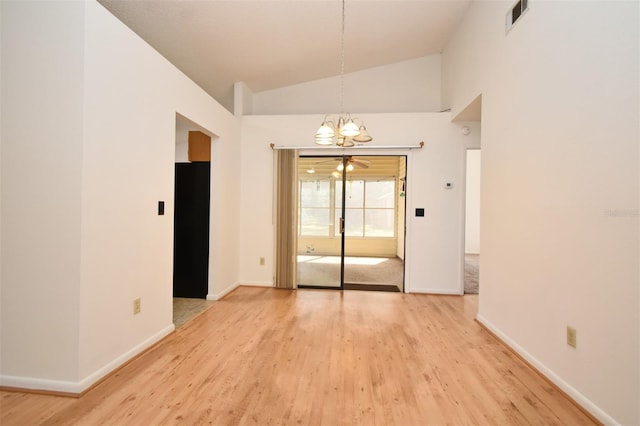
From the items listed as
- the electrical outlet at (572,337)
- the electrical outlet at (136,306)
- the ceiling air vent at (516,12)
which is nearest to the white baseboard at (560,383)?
the electrical outlet at (572,337)

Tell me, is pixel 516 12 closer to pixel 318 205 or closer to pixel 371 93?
pixel 371 93

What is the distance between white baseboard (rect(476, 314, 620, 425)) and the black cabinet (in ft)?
11.5

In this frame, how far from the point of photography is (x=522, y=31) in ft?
8.32

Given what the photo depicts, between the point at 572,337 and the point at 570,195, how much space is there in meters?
0.94

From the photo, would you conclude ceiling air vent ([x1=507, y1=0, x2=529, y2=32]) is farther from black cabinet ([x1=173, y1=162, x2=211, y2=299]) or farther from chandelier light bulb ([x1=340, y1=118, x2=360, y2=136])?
black cabinet ([x1=173, y1=162, x2=211, y2=299])

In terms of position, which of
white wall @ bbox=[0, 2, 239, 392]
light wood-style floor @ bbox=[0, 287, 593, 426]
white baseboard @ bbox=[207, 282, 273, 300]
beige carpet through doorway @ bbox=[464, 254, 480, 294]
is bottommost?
light wood-style floor @ bbox=[0, 287, 593, 426]

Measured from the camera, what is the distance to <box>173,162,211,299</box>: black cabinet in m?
4.05

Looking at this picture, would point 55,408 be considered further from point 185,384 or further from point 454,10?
point 454,10

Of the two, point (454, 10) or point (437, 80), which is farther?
point (437, 80)

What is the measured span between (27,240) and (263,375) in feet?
5.97

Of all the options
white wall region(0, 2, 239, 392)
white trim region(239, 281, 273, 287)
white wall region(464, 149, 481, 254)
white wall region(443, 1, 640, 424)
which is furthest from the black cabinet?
white wall region(464, 149, 481, 254)

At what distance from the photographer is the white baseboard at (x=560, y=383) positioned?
5.63ft

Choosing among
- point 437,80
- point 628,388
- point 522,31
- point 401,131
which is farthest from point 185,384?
point 437,80

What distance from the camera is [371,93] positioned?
520 cm
